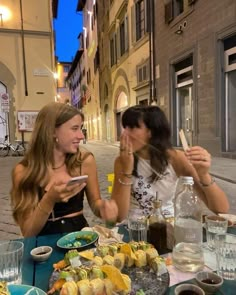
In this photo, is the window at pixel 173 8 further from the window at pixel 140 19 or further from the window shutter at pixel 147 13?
the window at pixel 140 19

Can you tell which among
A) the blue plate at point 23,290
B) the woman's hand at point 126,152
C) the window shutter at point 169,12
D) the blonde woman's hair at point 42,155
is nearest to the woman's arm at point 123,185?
the woman's hand at point 126,152

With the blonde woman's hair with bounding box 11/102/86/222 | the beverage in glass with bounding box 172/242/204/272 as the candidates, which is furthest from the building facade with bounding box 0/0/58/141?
the beverage in glass with bounding box 172/242/204/272

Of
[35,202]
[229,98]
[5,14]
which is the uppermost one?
[5,14]

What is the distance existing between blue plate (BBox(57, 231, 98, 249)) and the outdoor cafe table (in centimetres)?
3

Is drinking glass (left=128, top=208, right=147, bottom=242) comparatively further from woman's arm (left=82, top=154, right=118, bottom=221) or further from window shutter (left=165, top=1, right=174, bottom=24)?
window shutter (left=165, top=1, right=174, bottom=24)

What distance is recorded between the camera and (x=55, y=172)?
1.57m

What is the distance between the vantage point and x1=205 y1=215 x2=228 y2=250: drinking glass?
3.29ft

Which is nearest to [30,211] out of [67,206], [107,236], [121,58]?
[67,206]

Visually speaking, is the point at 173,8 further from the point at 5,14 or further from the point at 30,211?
the point at 30,211

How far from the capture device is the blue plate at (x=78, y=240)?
1.05m

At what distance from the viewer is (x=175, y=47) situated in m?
8.73

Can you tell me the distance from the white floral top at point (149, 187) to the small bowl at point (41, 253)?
68cm

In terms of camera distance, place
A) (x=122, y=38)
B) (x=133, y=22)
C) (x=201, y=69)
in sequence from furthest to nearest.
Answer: (x=122, y=38)
(x=133, y=22)
(x=201, y=69)

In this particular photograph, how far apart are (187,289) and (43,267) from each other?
0.47m
